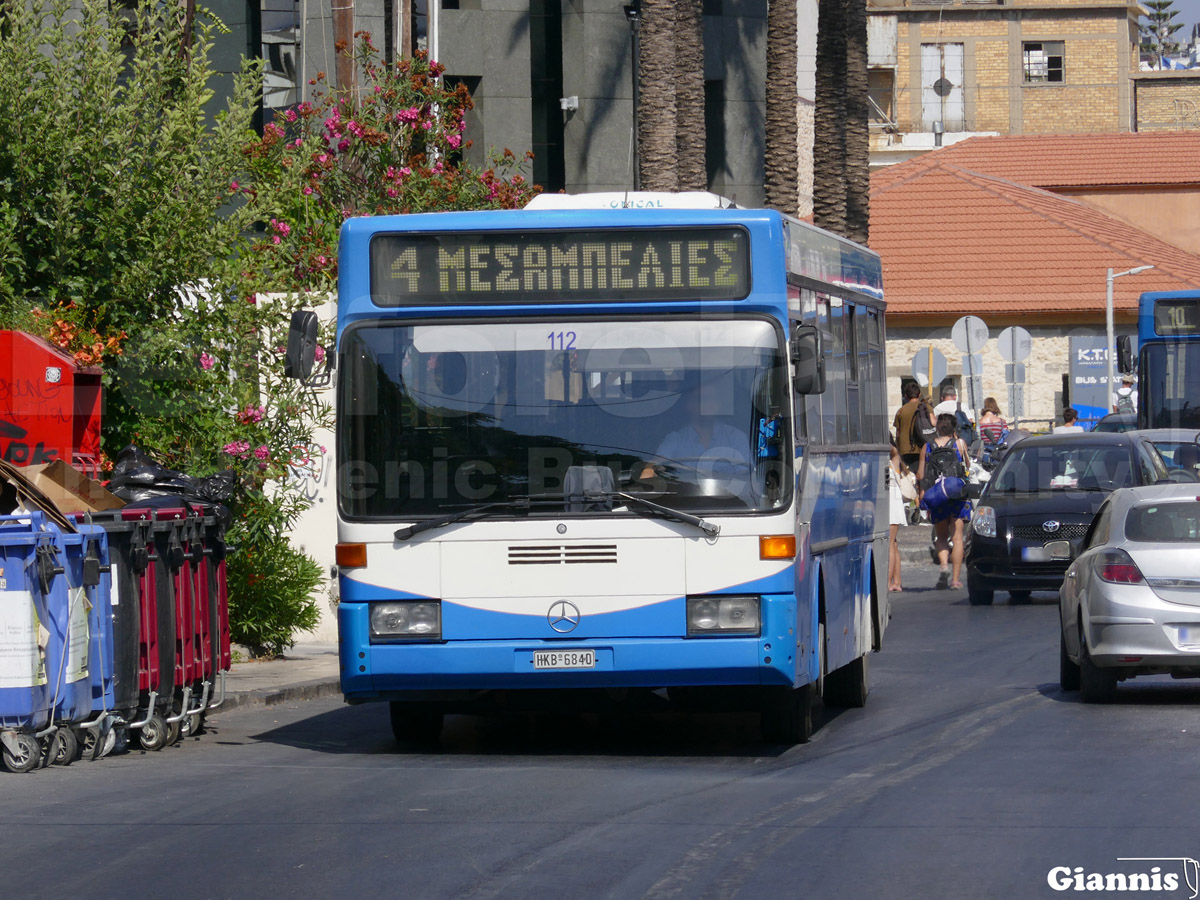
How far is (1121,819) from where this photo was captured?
8.52 metres

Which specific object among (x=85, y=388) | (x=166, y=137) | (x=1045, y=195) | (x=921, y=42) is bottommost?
(x=85, y=388)

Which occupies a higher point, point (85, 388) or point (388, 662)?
point (85, 388)

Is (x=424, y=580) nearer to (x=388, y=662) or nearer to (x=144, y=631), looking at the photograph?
(x=388, y=662)

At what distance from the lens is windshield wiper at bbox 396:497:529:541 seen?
1052cm

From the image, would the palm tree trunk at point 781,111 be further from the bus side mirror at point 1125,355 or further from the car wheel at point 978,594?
the car wheel at point 978,594

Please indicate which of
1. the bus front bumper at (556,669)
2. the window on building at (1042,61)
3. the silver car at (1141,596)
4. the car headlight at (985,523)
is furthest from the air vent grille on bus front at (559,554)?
the window on building at (1042,61)

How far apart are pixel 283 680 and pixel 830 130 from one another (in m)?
19.4

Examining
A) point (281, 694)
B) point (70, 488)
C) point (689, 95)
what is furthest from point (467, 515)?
point (689, 95)

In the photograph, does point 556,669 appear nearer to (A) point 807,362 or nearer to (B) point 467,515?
(B) point 467,515

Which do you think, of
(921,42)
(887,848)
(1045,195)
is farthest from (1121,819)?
(921,42)

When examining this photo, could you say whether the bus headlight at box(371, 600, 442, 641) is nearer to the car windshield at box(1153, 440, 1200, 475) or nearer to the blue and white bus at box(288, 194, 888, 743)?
the blue and white bus at box(288, 194, 888, 743)

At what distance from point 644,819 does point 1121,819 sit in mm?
1982

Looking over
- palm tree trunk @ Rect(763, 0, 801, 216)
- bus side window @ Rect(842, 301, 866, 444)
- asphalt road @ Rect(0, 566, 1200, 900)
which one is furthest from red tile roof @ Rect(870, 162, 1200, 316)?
asphalt road @ Rect(0, 566, 1200, 900)

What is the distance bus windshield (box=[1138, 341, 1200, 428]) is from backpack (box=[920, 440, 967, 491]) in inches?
115
